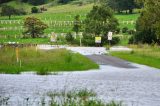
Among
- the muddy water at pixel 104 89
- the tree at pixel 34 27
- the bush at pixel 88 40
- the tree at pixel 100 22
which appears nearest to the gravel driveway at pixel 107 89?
the muddy water at pixel 104 89

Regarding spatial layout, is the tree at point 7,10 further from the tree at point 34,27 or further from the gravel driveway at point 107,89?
the tree at point 34,27

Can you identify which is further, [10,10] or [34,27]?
[34,27]

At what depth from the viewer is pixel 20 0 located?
32.8ft

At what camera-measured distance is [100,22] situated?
380ft

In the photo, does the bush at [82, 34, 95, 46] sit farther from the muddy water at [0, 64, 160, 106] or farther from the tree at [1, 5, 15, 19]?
the muddy water at [0, 64, 160, 106]

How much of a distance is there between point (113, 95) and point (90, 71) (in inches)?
743

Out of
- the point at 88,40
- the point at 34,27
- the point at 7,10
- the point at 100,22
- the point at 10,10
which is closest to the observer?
the point at 10,10

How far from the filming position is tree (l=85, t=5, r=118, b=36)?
115312 millimetres

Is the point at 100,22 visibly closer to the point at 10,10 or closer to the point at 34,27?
the point at 10,10

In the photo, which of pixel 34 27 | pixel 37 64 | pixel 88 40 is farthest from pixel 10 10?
pixel 37 64

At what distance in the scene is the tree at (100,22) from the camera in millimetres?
115312

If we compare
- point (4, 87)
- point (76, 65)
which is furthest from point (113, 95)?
point (76, 65)

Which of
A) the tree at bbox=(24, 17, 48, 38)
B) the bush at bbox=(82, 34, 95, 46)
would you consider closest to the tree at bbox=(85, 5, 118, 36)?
the bush at bbox=(82, 34, 95, 46)

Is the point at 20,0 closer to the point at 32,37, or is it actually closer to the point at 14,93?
the point at 14,93
